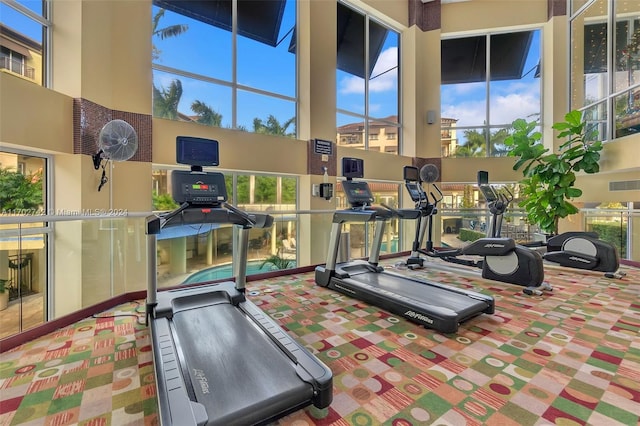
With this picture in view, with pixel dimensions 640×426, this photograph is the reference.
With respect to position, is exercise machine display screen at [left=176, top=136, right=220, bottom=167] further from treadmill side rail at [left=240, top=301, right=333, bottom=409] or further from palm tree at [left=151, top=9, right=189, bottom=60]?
palm tree at [left=151, top=9, right=189, bottom=60]

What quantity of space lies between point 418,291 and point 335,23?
606cm

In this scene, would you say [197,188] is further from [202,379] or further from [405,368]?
[405,368]

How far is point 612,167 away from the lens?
5.63 m

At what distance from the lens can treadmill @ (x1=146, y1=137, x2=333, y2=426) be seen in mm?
1499

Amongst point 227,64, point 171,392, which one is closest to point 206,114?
point 227,64

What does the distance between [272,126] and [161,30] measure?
7.81ft

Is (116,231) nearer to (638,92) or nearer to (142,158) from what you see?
(142,158)

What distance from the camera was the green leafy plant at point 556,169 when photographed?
576 cm

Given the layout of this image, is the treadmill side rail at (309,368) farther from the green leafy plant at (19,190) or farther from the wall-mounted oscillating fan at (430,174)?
the wall-mounted oscillating fan at (430,174)

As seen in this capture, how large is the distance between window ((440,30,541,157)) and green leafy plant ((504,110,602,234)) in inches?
59.2

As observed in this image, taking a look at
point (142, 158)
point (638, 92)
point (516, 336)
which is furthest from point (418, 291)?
point (638, 92)

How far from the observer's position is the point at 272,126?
605 cm

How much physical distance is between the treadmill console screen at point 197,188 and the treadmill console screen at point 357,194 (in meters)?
1.84

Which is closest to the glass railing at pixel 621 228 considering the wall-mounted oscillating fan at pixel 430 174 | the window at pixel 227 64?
the wall-mounted oscillating fan at pixel 430 174
